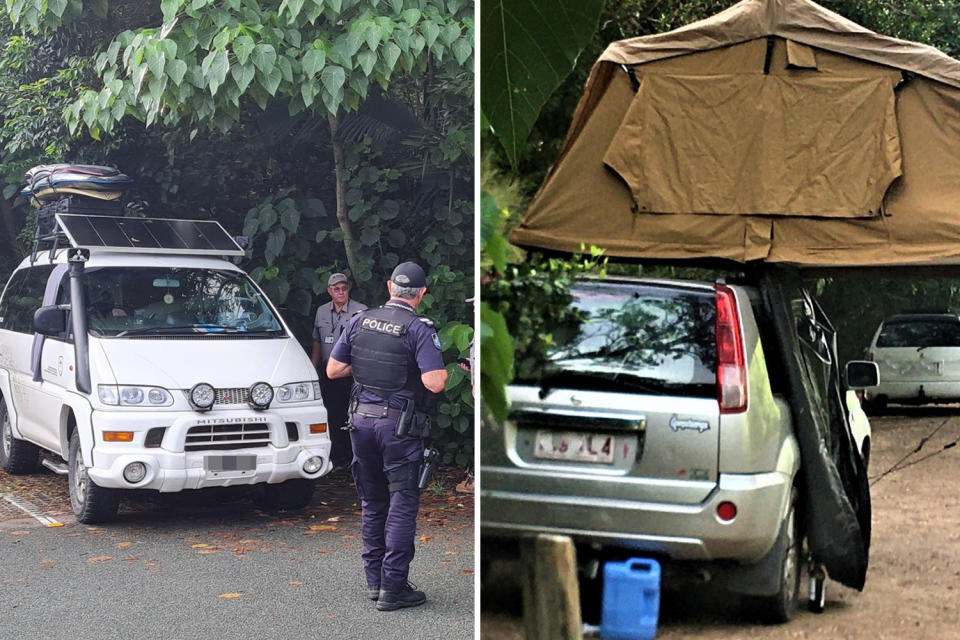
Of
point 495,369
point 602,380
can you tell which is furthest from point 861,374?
point 495,369

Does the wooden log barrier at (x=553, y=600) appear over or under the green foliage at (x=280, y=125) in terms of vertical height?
under

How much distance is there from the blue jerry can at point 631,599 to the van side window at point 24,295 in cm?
85

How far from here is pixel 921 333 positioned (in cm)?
233

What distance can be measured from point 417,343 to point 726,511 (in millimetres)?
491

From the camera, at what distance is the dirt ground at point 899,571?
176 centimetres

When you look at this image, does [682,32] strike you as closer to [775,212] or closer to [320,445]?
[775,212]

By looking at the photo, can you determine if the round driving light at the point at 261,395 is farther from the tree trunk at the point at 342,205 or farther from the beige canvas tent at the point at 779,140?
the beige canvas tent at the point at 779,140

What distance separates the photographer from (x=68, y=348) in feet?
5.07

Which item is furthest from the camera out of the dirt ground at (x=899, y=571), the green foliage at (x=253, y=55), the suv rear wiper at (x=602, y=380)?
the dirt ground at (x=899, y=571)

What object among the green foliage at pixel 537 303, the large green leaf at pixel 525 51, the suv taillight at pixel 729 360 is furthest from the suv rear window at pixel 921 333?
the large green leaf at pixel 525 51

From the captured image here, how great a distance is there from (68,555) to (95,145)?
0.57 metres

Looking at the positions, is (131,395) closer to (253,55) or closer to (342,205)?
(342,205)

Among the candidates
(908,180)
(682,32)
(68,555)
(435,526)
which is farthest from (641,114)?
(68,555)

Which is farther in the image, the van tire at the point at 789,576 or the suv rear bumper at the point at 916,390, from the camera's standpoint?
the suv rear bumper at the point at 916,390
